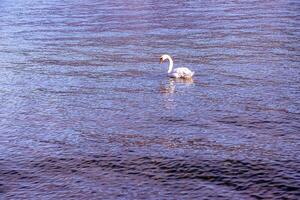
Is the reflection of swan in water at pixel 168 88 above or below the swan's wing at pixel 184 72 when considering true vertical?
below

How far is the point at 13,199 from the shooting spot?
16.4m

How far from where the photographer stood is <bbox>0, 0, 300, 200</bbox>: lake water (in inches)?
684

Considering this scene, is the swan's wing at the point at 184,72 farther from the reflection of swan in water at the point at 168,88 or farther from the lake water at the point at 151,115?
the reflection of swan in water at the point at 168,88

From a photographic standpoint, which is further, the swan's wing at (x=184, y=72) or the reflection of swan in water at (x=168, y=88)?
the swan's wing at (x=184, y=72)

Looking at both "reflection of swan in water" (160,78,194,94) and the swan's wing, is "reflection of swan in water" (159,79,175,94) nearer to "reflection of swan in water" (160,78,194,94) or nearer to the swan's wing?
"reflection of swan in water" (160,78,194,94)

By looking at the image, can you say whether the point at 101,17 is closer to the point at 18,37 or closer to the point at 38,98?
the point at 18,37

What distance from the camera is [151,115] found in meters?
24.5

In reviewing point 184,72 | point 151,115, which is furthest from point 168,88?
point 151,115

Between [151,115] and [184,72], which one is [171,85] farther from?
[151,115]

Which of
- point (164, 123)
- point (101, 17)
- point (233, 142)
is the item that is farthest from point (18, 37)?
point (233, 142)

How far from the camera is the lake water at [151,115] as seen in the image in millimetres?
17375

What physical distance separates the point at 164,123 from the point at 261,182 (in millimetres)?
7055

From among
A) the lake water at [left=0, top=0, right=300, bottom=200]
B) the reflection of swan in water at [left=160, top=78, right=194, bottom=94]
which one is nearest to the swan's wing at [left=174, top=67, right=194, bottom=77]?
the reflection of swan in water at [left=160, top=78, right=194, bottom=94]

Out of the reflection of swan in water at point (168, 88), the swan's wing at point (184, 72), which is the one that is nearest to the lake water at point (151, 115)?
the reflection of swan in water at point (168, 88)
